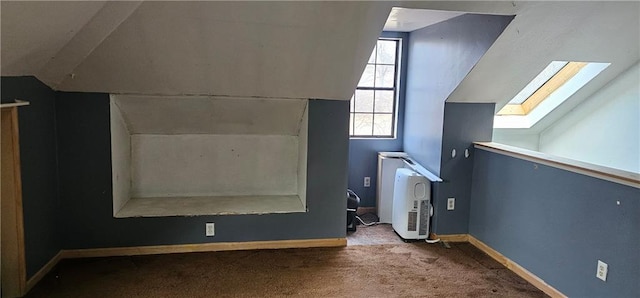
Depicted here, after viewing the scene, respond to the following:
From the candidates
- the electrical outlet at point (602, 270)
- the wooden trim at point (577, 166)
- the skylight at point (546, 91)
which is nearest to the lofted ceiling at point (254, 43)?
the skylight at point (546, 91)

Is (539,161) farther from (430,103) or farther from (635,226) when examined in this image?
(430,103)

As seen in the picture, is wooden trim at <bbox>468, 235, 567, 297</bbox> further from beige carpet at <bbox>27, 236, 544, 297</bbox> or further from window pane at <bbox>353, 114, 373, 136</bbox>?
window pane at <bbox>353, 114, 373, 136</bbox>

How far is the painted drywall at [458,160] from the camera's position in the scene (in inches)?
156

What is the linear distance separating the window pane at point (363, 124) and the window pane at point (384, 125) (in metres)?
0.06

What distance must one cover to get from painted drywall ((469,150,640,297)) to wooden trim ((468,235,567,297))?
4cm

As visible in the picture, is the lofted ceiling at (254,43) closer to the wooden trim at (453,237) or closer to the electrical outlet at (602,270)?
the wooden trim at (453,237)

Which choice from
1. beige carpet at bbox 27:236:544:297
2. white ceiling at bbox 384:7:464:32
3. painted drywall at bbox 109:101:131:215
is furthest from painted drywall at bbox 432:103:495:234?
painted drywall at bbox 109:101:131:215

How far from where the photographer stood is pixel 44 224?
3.18 meters

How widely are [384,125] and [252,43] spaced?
242 cm

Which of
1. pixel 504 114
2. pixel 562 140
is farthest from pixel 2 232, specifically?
pixel 562 140

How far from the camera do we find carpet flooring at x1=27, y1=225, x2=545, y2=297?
9.84 ft

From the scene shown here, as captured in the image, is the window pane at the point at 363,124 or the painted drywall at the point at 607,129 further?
the window pane at the point at 363,124

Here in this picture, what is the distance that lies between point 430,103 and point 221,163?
208cm

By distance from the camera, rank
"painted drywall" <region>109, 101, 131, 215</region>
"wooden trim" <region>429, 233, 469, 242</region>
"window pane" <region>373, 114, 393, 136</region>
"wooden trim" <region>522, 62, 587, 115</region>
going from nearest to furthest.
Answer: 1. "painted drywall" <region>109, 101, 131, 215</region>
2. "wooden trim" <region>429, 233, 469, 242</region>
3. "wooden trim" <region>522, 62, 587, 115</region>
4. "window pane" <region>373, 114, 393, 136</region>
